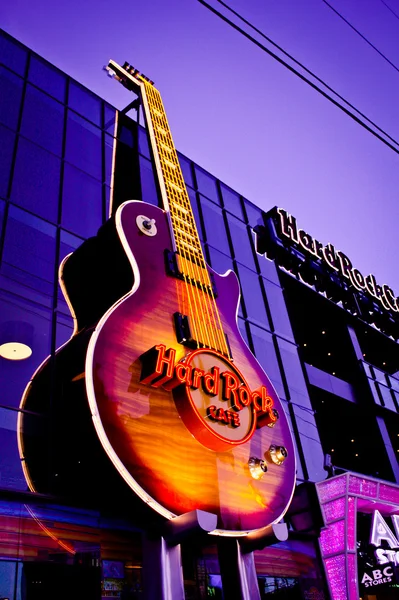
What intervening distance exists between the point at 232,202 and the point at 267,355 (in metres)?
5.77

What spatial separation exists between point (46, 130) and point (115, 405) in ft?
26.4

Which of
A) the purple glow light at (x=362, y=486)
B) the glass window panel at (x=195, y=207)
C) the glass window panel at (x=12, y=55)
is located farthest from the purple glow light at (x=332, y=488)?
the glass window panel at (x=12, y=55)

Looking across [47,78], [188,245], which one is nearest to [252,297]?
[188,245]

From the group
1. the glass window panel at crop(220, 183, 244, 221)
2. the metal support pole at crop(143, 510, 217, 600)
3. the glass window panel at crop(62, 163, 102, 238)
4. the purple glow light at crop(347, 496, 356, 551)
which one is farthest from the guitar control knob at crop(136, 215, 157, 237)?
the glass window panel at crop(220, 183, 244, 221)

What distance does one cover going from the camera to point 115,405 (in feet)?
20.7

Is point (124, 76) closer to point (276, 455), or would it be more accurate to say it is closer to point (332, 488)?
point (276, 455)

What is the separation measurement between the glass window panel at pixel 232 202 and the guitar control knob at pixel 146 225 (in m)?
8.32

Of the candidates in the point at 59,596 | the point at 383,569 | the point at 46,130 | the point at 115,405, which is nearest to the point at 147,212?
the point at 115,405

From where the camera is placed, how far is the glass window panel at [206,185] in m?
16.3

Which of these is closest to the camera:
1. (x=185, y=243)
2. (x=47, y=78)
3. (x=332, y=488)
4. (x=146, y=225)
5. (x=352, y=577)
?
(x=146, y=225)

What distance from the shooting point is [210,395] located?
7.39 m

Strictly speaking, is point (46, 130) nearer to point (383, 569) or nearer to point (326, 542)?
point (326, 542)

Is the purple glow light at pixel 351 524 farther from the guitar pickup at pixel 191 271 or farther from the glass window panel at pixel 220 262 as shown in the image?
the guitar pickup at pixel 191 271

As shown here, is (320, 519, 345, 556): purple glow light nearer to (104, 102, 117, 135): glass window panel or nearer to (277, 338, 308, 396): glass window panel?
(277, 338, 308, 396): glass window panel
